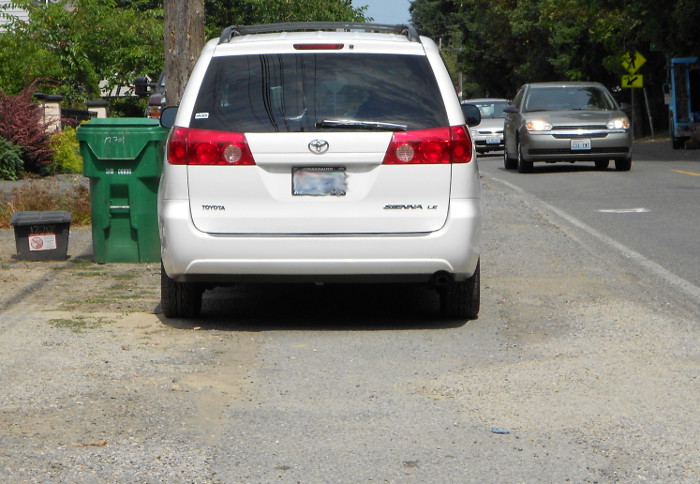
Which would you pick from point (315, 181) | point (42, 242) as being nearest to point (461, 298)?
point (315, 181)

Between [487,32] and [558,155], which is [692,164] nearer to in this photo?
[558,155]

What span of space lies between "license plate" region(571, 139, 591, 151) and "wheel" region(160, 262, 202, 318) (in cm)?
1490

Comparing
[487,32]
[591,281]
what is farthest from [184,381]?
[487,32]

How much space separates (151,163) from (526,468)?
253 inches

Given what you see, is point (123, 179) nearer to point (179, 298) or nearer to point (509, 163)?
point (179, 298)

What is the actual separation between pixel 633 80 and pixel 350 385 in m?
35.3

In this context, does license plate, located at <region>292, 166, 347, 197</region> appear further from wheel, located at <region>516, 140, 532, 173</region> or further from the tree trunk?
wheel, located at <region>516, 140, 532, 173</region>

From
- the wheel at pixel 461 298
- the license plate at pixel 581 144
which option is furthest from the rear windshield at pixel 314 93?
the license plate at pixel 581 144

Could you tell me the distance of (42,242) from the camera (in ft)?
36.2

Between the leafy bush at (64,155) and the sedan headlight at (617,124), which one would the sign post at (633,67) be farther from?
the leafy bush at (64,155)

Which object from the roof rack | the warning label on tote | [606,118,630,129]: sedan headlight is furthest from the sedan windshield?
the roof rack

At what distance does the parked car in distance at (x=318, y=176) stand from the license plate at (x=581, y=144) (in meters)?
14.8

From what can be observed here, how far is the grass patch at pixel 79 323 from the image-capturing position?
24.7 feet

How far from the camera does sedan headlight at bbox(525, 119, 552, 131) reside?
22.0 m
